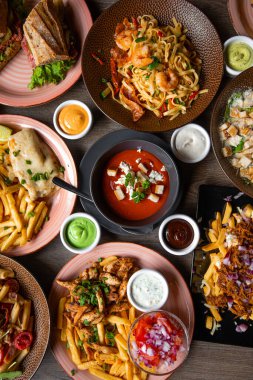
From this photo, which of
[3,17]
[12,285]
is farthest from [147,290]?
[3,17]

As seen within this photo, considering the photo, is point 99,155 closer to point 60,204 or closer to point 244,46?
point 60,204

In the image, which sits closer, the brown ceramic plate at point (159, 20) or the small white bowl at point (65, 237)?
the brown ceramic plate at point (159, 20)

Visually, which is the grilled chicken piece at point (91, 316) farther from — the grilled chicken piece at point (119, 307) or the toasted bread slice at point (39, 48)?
the toasted bread slice at point (39, 48)

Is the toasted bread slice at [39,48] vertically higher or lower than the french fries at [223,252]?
higher

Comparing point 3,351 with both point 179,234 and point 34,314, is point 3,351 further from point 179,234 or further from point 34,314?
point 179,234

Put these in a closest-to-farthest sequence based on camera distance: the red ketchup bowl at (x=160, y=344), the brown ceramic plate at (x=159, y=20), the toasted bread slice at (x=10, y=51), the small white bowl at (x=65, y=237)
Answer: the red ketchup bowl at (x=160, y=344) → the brown ceramic plate at (x=159, y=20) → the small white bowl at (x=65, y=237) → the toasted bread slice at (x=10, y=51)

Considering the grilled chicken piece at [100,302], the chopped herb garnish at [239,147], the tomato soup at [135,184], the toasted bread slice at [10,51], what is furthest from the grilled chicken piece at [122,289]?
the toasted bread slice at [10,51]

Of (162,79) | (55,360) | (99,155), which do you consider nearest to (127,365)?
(55,360)

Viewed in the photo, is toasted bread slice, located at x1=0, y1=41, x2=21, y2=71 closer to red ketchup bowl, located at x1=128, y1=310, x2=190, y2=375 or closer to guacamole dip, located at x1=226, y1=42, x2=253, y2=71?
guacamole dip, located at x1=226, y1=42, x2=253, y2=71

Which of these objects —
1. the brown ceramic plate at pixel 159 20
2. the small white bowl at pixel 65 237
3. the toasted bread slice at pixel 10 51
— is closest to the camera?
the brown ceramic plate at pixel 159 20
